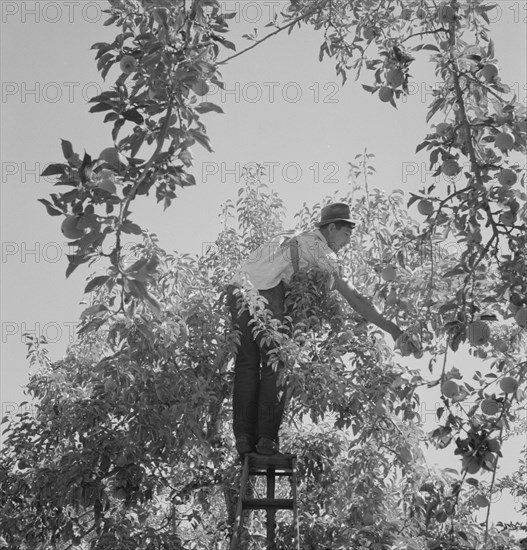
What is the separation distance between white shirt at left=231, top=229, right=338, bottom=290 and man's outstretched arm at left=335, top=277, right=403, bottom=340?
0.13 metres

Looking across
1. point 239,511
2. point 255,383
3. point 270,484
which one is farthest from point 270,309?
point 239,511

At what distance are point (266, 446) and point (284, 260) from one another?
3.26 feet

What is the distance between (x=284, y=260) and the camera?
172 inches

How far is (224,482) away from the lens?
467 cm

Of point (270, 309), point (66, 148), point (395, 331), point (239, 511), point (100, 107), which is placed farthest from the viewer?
point (270, 309)

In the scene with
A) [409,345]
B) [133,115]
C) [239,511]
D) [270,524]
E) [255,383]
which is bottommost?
[270,524]

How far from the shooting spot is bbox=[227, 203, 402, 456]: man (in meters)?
4.05

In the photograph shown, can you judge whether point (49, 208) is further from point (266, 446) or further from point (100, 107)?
point (266, 446)

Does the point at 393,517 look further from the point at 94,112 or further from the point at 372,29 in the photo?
the point at 94,112

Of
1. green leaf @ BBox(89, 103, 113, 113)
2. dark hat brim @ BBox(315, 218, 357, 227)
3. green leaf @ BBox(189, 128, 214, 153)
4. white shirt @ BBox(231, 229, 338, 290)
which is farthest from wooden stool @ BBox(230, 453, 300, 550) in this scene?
green leaf @ BBox(89, 103, 113, 113)

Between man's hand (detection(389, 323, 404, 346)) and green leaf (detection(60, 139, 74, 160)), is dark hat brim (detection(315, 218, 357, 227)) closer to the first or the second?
man's hand (detection(389, 323, 404, 346))

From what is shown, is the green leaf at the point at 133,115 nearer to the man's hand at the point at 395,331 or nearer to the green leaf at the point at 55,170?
the green leaf at the point at 55,170

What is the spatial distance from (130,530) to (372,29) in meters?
2.78

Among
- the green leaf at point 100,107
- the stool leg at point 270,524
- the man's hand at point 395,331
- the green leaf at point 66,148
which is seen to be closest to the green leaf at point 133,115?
the green leaf at point 100,107
